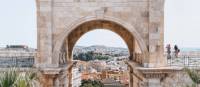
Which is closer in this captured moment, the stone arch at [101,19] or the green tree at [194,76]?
the green tree at [194,76]

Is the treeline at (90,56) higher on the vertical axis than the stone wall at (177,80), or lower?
lower

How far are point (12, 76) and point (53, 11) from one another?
505cm

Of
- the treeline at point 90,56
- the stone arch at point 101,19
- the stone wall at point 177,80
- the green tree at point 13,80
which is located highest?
the stone arch at point 101,19

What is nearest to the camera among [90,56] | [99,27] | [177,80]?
[177,80]

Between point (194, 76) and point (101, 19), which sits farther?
point (101, 19)

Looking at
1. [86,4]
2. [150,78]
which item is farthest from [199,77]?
[86,4]

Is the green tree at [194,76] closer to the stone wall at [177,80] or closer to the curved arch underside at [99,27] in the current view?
the stone wall at [177,80]

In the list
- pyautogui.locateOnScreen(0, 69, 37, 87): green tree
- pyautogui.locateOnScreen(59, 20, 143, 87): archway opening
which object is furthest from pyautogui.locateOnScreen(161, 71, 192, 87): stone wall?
pyautogui.locateOnScreen(0, 69, 37, 87): green tree

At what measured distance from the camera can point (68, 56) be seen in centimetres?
2155

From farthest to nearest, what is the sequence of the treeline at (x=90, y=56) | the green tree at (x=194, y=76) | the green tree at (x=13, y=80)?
1. the treeline at (x=90, y=56)
2. the green tree at (x=194, y=76)
3. the green tree at (x=13, y=80)

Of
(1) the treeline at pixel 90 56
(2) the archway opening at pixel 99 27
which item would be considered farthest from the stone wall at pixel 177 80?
(1) the treeline at pixel 90 56

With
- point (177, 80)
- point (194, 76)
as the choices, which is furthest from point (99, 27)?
point (194, 76)

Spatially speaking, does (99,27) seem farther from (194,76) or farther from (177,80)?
(194,76)

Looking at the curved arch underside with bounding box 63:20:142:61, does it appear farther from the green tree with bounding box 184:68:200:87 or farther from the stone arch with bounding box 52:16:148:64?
the green tree with bounding box 184:68:200:87
